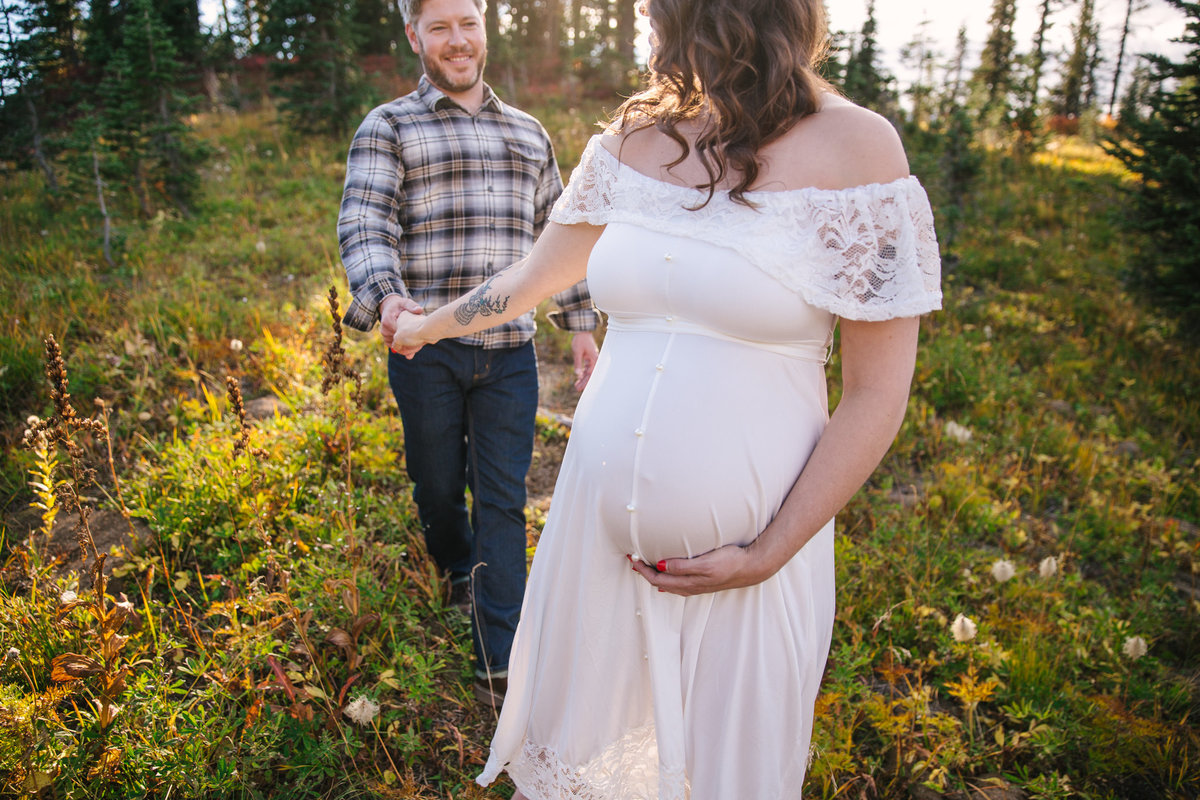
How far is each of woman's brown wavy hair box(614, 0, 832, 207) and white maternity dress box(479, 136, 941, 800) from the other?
3.9 inches

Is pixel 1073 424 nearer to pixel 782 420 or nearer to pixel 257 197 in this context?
pixel 782 420

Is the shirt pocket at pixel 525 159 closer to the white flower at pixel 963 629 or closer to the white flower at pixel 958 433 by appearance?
the white flower at pixel 963 629

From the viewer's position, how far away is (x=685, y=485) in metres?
1.49

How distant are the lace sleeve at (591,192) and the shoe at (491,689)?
185 centimetres

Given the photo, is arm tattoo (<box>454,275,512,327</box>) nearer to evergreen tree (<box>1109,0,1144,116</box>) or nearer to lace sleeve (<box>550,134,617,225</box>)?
lace sleeve (<box>550,134,617,225</box>)

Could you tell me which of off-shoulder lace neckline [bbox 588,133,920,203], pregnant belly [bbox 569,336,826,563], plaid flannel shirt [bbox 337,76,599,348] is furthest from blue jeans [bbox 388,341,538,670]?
off-shoulder lace neckline [bbox 588,133,920,203]

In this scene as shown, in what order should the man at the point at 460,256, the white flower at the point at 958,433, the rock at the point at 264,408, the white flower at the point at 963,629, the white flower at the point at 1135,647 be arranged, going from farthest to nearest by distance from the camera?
the white flower at the point at 958,433 → the rock at the point at 264,408 → the white flower at the point at 1135,647 → the white flower at the point at 963,629 → the man at the point at 460,256

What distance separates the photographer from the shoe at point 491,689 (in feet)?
8.55

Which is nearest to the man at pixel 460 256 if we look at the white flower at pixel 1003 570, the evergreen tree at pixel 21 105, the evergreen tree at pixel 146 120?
the white flower at pixel 1003 570

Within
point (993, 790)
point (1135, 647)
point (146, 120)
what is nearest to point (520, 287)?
point (993, 790)

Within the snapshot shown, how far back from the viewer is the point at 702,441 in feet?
4.87

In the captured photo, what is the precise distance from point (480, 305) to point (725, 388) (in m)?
0.90

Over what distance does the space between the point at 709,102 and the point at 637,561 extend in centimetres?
109

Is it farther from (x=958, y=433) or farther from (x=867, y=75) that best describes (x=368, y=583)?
(x=867, y=75)
